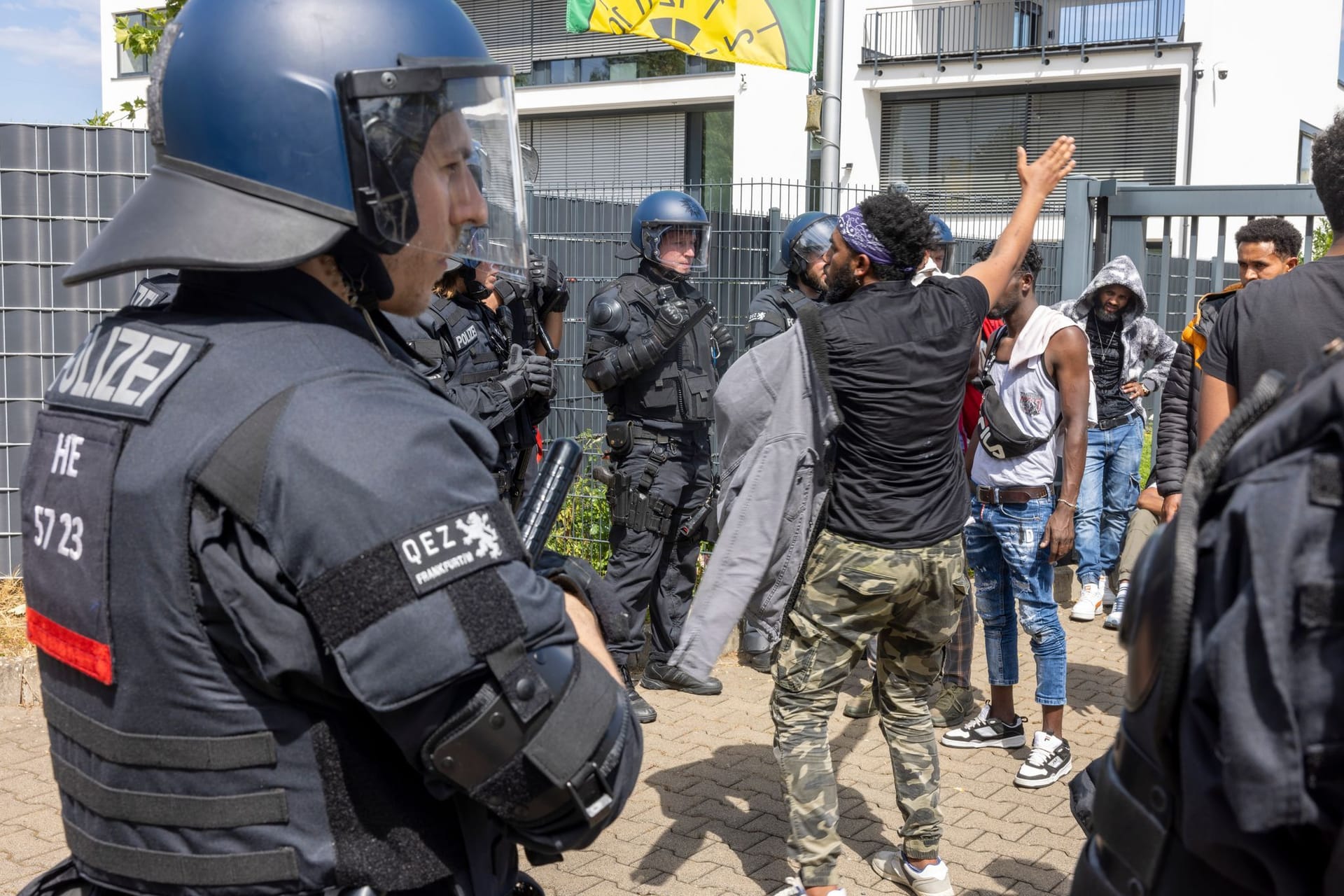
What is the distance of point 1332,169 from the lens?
280 centimetres

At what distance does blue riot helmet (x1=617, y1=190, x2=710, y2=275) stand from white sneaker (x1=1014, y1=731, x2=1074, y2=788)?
2936 mm

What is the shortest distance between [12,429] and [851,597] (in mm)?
4679

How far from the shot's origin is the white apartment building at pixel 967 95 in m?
25.6

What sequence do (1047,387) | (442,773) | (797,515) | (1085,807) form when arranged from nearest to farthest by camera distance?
(442,773) → (1085,807) → (797,515) → (1047,387)

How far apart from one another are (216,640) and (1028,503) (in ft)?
13.6

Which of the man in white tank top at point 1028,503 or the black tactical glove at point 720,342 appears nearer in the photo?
the man in white tank top at point 1028,503

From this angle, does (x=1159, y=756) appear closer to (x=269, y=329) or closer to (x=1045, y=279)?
(x=269, y=329)

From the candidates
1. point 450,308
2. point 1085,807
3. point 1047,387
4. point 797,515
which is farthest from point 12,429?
point 1085,807

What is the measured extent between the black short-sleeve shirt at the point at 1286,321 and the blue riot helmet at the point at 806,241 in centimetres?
368

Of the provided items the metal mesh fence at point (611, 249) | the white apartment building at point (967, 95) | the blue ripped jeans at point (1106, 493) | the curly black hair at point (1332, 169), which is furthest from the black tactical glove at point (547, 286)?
the white apartment building at point (967, 95)

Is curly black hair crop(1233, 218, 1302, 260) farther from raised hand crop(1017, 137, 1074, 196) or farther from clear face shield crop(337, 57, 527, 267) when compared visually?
clear face shield crop(337, 57, 527, 267)

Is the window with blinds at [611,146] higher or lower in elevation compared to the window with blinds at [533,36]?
lower

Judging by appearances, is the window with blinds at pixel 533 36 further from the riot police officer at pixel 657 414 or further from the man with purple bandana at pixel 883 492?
the man with purple bandana at pixel 883 492

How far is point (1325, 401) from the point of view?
100cm
